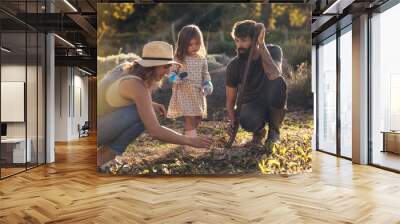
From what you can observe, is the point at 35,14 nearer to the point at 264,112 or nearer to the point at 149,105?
the point at 149,105

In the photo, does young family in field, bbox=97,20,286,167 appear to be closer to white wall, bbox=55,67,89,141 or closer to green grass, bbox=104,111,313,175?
green grass, bbox=104,111,313,175

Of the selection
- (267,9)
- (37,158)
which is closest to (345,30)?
(267,9)

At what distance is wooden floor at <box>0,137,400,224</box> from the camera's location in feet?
13.6

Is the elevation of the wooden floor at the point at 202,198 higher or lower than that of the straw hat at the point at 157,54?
lower

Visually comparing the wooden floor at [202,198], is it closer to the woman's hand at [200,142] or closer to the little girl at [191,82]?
the woman's hand at [200,142]

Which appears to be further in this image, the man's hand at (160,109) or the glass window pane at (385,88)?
the glass window pane at (385,88)

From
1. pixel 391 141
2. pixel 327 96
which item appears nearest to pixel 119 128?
pixel 391 141

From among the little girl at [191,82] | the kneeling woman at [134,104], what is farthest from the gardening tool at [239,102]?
the little girl at [191,82]

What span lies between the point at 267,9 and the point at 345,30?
3323 millimetres

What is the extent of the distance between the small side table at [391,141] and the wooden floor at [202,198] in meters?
0.60

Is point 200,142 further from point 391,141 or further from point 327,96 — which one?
point 327,96

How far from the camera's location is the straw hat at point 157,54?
670 centimetres

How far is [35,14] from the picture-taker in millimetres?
7574

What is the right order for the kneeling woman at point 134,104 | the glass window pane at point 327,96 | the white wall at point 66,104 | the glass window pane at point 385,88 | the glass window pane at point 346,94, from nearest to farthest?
1. the kneeling woman at point 134,104
2. the glass window pane at point 385,88
3. the glass window pane at point 346,94
4. the glass window pane at point 327,96
5. the white wall at point 66,104
